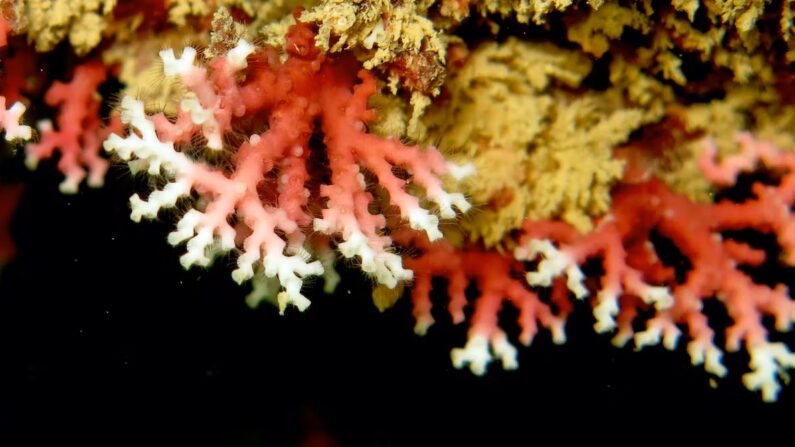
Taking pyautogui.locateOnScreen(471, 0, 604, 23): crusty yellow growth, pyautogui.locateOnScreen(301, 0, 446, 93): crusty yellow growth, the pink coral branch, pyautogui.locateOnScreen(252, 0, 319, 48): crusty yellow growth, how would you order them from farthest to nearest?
the pink coral branch
pyautogui.locateOnScreen(252, 0, 319, 48): crusty yellow growth
pyautogui.locateOnScreen(471, 0, 604, 23): crusty yellow growth
pyautogui.locateOnScreen(301, 0, 446, 93): crusty yellow growth

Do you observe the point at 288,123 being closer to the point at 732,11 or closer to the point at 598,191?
the point at 598,191

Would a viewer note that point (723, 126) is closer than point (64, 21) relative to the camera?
No

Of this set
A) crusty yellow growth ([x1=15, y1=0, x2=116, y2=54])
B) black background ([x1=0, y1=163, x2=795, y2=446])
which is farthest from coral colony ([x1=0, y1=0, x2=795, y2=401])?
black background ([x1=0, y1=163, x2=795, y2=446])

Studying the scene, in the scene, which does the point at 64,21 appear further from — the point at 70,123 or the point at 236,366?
the point at 236,366

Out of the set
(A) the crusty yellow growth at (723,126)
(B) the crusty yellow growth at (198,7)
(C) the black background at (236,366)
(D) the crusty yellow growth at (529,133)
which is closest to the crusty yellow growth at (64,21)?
(B) the crusty yellow growth at (198,7)

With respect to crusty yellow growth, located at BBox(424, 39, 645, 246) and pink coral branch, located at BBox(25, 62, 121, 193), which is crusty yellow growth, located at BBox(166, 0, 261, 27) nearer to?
pink coral branch, located at BBox(25, 62, 121, 193)

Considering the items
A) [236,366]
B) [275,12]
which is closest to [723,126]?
[275,12]

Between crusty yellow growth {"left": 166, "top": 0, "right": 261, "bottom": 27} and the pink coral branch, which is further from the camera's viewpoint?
the pink coral branch
